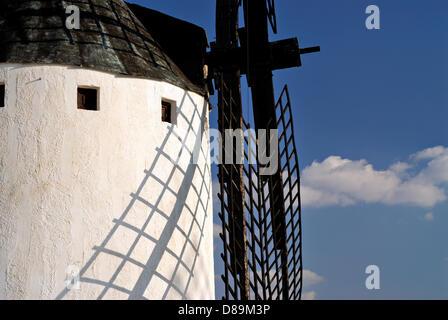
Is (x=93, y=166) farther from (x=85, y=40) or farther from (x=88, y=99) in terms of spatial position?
(x=85, y=40)

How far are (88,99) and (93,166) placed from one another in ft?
2.83

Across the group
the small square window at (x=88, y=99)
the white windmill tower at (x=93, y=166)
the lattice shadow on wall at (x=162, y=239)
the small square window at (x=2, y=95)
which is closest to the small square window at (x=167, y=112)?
the white windmill tower at (x=93, y=166)

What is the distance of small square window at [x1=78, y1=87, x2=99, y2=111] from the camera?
27.6 ft

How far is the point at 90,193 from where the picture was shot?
8.10 m

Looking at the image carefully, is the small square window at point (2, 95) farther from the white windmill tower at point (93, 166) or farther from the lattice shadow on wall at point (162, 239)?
the lattice shadow on wall at point (162, 239)

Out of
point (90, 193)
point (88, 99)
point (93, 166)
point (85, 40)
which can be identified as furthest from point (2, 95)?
point (90, 193)

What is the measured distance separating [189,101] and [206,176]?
42.6 inches

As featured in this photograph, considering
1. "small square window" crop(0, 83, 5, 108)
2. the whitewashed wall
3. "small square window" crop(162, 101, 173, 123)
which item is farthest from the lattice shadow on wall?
"small square window" crop(0, 83, 5, 108)

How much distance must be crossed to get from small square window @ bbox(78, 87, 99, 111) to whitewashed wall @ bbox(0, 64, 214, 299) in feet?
0.32

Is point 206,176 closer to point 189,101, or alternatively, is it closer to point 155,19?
point 189,101

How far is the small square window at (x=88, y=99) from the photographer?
8.41 meters

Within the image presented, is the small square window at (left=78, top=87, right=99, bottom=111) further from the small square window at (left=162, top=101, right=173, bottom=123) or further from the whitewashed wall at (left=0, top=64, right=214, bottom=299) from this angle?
the small square window at (left=162, top=101, right=173, bottom=123)

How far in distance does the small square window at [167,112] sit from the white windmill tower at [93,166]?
0.01m
